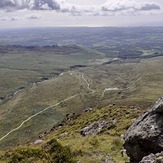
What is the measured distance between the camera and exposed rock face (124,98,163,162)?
78.7ft

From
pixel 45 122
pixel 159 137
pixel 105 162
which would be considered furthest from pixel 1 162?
pixel 45 122

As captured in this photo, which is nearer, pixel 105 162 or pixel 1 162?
pixel 105 162

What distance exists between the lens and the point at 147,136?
24391 mm

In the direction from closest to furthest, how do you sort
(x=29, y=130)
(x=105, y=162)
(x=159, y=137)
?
(x=159, y=137), (x=105, y=162), (x=29, y=130)

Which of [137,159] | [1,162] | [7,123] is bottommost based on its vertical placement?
[7,123]

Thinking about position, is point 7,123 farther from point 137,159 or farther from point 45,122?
point 137,159

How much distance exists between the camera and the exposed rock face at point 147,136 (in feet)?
78.7

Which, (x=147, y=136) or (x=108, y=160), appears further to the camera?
(x=108, y=160)

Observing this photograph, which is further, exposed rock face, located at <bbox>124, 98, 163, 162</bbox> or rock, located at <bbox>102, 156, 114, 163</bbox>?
rock, located at <bbox>102, 156, 114, 163</bbox>

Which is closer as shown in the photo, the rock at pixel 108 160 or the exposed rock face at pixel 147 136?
the exposed rock face at pixel 147 136

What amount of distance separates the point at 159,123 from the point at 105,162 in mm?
6635

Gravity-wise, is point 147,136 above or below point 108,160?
above

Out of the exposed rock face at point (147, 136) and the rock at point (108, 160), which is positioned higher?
the exposed rock face at point (147, 136)

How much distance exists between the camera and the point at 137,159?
25719mm
